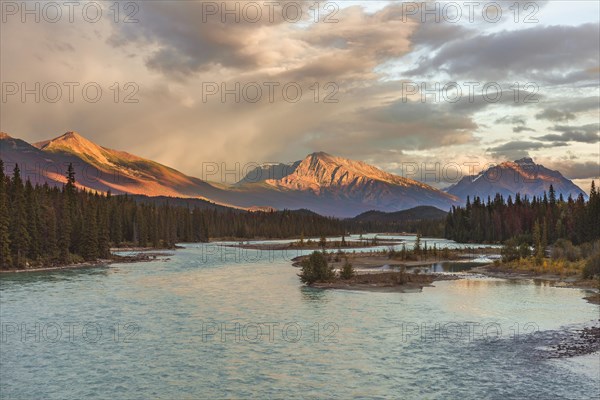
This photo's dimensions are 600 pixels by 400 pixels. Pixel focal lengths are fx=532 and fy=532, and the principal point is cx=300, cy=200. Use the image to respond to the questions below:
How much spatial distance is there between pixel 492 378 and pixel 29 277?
2810 inches

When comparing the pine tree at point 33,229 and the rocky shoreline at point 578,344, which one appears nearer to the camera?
the rocky shoreline at point 578,344

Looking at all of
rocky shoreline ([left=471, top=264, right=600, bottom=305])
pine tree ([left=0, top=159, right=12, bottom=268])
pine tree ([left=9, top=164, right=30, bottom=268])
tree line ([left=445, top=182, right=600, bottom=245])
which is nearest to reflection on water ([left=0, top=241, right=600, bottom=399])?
rocky shoreline ([left=471, top=264, right=600, bottom=305])

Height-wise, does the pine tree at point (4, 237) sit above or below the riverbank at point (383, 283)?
above

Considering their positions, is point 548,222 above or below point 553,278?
above

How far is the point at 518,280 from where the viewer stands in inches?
2911

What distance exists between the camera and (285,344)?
3488cm

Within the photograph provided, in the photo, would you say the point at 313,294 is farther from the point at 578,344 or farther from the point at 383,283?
the point at 578,344

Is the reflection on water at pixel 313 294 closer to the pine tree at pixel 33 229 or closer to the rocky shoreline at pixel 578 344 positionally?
the rocky shoreline at pixel 578 344

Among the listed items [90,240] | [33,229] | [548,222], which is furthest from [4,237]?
[548,222]

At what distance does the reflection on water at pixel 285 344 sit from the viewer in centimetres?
2620

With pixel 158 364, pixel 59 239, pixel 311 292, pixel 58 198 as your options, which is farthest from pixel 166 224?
pixel 158 364

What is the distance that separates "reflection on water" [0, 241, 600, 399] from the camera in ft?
86.0

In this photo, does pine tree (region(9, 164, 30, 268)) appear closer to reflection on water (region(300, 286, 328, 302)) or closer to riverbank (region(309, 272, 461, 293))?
reflection on water (region(300, 286, 328, 302))

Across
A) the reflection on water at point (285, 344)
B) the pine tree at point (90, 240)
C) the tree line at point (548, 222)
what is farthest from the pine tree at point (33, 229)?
the tree line at point (548, 222)
